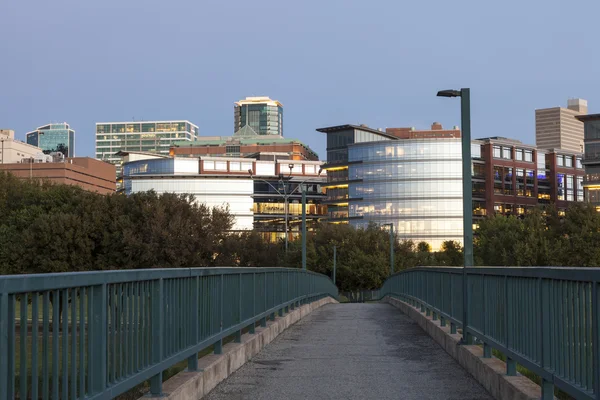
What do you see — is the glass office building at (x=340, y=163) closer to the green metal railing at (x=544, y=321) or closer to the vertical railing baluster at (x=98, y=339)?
the green metal railing at (x=544, y=321)

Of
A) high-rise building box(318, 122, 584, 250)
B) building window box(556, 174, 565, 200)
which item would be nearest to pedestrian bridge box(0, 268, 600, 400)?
high-rise building box(318, 122, 584, 250)

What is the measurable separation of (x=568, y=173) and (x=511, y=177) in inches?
686

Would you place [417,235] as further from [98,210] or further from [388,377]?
[388,377]

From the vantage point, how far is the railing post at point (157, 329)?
7551mm

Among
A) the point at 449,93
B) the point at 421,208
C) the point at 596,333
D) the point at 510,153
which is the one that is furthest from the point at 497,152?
the point at 596,333

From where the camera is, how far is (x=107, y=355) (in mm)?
6258

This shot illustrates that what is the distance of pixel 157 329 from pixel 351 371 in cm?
448

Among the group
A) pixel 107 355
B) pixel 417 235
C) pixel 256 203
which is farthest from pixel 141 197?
pixel 256 203

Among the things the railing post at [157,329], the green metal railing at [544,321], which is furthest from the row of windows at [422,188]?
the railing post at [157,329]

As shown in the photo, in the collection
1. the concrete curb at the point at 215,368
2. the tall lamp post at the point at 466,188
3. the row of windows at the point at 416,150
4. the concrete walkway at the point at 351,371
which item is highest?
the row of windows at the point at 416,150

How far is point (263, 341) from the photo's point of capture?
1472cm

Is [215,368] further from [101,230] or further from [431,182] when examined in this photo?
[431,182]

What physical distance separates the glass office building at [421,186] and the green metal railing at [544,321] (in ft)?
454

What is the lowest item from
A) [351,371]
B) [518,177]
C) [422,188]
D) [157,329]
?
[351,371]
